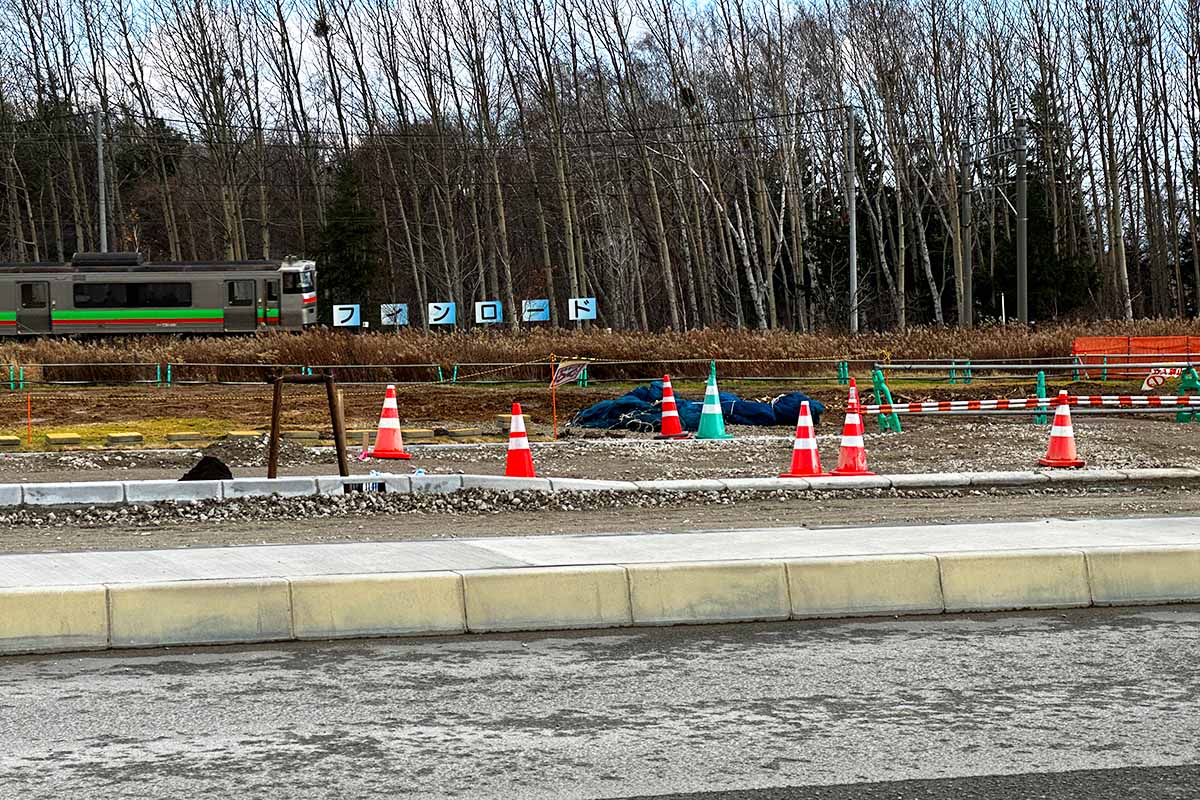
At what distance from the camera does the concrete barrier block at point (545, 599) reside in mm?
8398

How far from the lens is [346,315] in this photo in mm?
54594

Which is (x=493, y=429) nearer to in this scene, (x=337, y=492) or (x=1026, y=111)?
(x=337, y=492)

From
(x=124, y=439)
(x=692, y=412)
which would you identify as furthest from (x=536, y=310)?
(x=124, y=439)

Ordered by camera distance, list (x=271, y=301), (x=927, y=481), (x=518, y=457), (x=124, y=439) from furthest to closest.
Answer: (x=271, y=301), (x=124, y=439), (x=518, y=457), (x=927, y=481)

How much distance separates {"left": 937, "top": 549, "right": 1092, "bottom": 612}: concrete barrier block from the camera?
8945mm

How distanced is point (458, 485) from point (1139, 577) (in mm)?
6974

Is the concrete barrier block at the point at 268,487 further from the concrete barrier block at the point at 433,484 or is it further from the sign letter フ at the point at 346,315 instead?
the sign letter フ at the point at 346,315

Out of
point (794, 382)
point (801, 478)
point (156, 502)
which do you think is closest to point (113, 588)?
point (156, 502)

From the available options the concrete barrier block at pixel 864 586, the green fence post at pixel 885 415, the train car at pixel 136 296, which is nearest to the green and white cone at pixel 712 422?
the green fence post at pixel 885 415

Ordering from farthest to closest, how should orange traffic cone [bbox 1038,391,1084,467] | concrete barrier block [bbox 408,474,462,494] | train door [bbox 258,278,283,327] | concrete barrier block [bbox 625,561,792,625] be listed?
train door [bbox 258,278,283,327], orange traffic cone [bbox 1038,391,1084,467], concrete barrier block [bbox 408,474,462,494], concrete barrier block [bbox 625,561,792,625]

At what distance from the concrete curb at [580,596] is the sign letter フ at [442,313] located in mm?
43174

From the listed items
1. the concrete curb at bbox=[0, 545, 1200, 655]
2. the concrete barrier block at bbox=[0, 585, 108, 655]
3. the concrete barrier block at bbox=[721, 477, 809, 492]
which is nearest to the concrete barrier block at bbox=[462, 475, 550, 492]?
the concrete barrier block at bbox=[721, 477, 809, 492]

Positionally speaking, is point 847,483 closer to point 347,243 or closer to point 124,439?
point 124,439

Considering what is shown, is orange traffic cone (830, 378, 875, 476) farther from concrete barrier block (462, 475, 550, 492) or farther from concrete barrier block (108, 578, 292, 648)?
concrete barrier block (108, 578, 292, 648)
